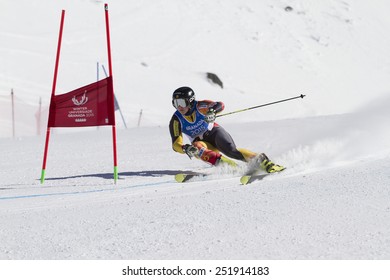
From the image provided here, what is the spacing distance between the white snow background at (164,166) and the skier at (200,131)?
310mm

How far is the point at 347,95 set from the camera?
3538 centimetres

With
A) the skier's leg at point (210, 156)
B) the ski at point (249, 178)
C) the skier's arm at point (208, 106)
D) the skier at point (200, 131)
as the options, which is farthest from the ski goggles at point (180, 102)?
the ski at point (249, 178)

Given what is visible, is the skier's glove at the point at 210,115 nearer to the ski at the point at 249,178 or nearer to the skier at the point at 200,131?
the skier at the point at 200,131

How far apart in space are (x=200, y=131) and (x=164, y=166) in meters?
1.29

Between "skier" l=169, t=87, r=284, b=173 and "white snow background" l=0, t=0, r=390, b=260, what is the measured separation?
1.02ft

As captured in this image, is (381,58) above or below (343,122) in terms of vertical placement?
above

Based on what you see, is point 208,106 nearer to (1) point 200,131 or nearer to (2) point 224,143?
(1) point 200,131

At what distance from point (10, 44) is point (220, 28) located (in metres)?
13.7

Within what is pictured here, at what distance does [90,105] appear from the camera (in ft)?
25.1

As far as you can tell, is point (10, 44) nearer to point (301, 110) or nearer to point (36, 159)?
point (301, 110)

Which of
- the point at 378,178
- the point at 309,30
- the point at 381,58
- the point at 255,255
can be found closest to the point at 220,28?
the point at 309,30

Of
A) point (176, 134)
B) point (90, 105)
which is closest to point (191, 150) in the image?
point (176, 134)

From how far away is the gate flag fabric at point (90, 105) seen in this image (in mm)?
7637

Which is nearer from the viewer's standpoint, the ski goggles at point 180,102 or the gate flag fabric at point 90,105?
the gate flag fabric at point 90,105
